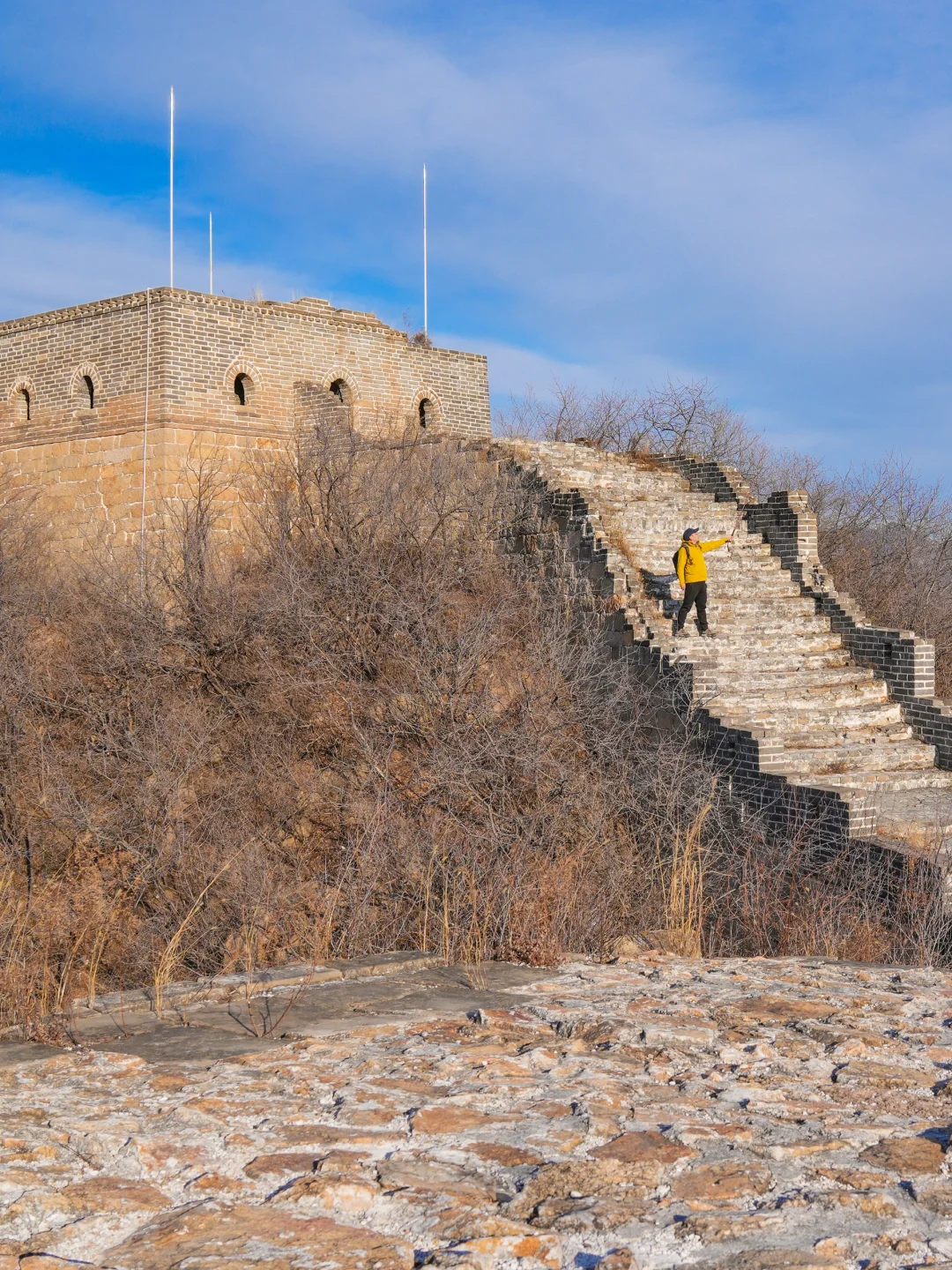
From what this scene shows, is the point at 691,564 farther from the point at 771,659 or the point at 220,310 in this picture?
the point at 220,310

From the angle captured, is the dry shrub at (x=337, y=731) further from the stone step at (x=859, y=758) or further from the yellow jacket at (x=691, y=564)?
the yellow jacket at (x=691, y=564)

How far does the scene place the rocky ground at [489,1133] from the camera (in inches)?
125

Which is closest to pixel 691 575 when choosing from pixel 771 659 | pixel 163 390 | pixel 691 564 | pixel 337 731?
pixel 691 564

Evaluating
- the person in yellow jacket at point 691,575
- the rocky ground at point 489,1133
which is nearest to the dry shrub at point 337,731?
the person in yellow jacket at point 691,575

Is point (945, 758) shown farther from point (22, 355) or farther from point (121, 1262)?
point (22, 355)

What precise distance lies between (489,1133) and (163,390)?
48.8 ft

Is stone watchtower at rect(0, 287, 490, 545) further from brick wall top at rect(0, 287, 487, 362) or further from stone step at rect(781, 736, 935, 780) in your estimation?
stone step at rect(781, 736, 935, 780)

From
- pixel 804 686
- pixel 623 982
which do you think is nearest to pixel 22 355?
pixel 804 686

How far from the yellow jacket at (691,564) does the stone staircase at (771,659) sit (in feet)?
2.28

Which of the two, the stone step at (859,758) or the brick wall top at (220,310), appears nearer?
the stone step at (859,758)

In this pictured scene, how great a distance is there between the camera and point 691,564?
48.5ft

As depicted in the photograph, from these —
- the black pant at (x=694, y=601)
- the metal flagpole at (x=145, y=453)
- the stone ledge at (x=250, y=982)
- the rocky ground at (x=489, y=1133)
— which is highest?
the metal flagpole at (x=145, y=453)

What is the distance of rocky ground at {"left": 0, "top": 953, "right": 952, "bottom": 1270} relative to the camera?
3170 millimetres

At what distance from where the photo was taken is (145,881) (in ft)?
37.0
